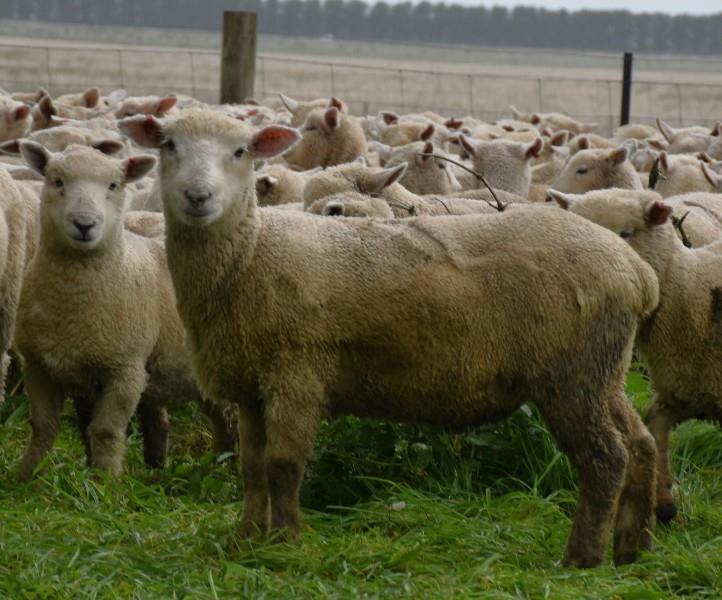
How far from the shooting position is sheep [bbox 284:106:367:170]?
1114 centimetres

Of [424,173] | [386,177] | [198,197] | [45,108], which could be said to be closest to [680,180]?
[424,173]

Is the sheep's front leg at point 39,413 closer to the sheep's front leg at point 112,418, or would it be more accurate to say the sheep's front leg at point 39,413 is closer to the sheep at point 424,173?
the sheep's front leg at point 112,418

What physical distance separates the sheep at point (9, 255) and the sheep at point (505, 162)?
4.37 m

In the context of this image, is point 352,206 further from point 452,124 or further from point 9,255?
point 452,124

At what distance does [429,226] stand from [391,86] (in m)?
37.0

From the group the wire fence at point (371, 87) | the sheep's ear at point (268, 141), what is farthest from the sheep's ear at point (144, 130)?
the wire fence at point (371, 87)

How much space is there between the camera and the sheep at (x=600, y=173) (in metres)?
9.39

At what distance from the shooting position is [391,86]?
42000 mm

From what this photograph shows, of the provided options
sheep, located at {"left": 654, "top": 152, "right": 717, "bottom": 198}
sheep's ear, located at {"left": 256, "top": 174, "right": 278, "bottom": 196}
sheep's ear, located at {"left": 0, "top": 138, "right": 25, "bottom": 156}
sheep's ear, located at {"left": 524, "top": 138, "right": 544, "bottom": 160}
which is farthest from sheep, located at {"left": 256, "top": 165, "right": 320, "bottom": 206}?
sheep, located at {"left": 654, "top": 152, "right": 717, "bottom": 198}

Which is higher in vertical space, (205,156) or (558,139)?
(205,156)

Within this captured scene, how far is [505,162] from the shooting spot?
422 inches

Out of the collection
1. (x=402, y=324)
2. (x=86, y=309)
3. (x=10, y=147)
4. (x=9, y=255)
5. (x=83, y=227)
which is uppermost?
(x=10, y=147)

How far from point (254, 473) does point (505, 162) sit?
5705 millimetres

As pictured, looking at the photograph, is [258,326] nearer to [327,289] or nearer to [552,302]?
[327,289]
